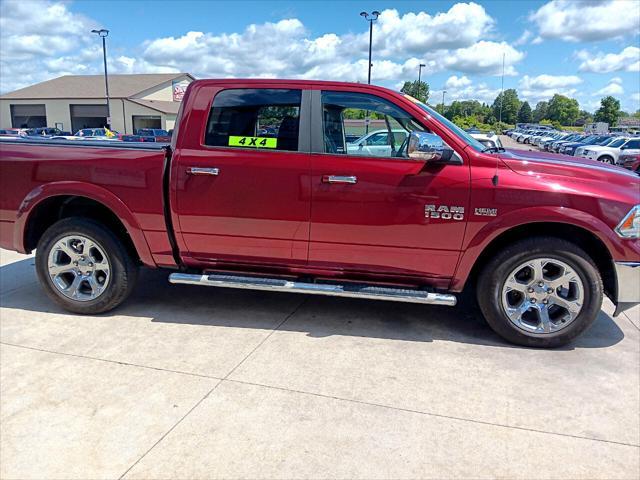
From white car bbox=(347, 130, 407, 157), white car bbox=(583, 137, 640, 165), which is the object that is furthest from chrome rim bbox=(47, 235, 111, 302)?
white car bbox=(583, 137, 640, 165)

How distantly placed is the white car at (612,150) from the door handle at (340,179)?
24.6 metres

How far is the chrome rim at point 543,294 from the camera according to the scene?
12.2 feet

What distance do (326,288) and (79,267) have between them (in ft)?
7.37

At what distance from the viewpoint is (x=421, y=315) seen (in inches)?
177

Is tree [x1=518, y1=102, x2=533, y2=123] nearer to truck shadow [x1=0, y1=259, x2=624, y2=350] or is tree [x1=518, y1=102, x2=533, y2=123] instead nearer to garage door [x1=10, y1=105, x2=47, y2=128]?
garage door [x1=10, y1=105, x2=47, y2=128]

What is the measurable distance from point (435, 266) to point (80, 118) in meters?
64.2

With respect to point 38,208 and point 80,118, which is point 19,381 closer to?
point 38,208

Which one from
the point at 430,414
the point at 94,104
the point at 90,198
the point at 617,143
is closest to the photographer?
the point at 430,414

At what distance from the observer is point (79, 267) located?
4.38 metres

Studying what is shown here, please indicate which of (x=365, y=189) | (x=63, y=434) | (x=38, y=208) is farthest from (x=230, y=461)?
(x=38, y=208)

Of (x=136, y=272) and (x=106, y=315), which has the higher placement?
(x=136, y=272)

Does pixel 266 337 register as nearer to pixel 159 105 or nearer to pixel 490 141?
pixel 490 141

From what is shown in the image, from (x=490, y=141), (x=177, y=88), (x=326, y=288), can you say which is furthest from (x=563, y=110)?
(x=326, y=288)

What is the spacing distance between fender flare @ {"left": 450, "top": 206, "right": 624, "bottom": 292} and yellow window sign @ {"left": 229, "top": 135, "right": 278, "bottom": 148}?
1707 millimetres
